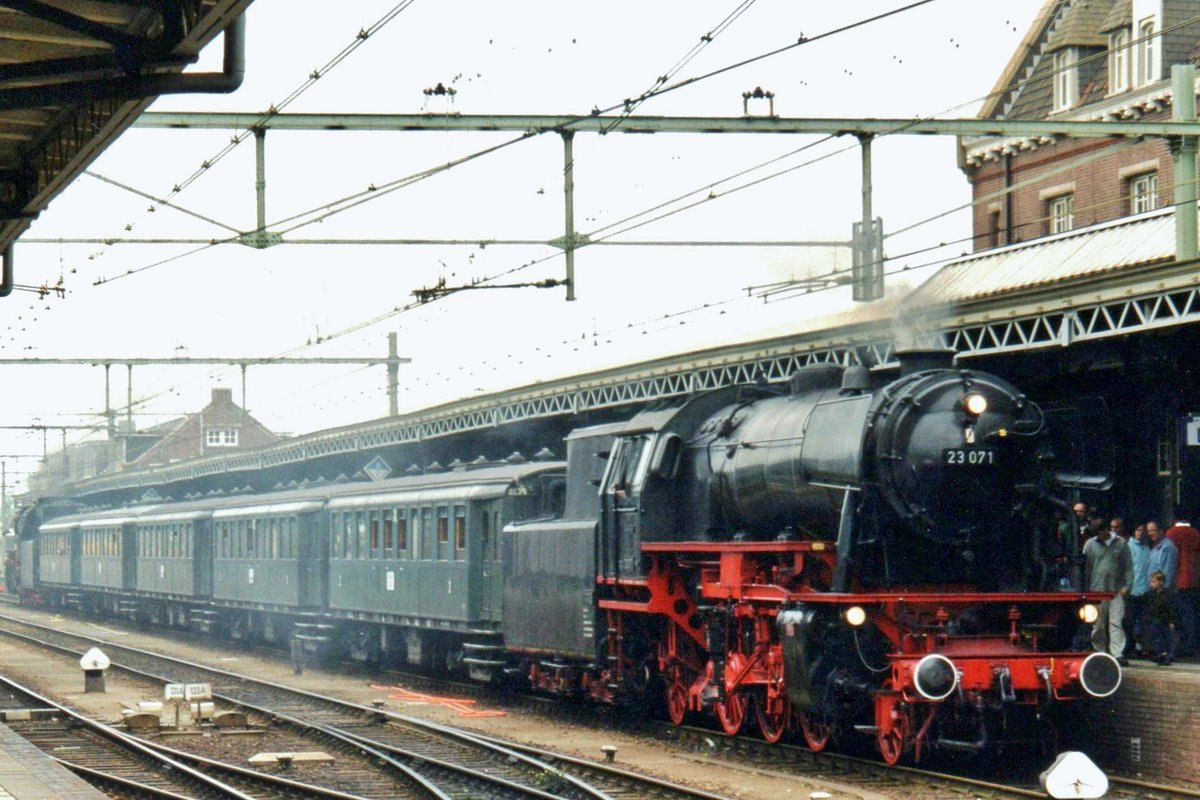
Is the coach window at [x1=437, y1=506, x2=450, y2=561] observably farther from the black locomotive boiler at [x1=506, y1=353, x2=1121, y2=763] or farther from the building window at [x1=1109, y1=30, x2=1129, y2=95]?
the building window at [x1=1109, y1=30, x2=1129, y2=95]

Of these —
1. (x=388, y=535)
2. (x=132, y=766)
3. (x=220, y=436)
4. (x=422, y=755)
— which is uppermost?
(x=220, y=436)

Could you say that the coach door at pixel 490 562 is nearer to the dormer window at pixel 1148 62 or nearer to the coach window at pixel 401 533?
the coach window at pixel 401 533

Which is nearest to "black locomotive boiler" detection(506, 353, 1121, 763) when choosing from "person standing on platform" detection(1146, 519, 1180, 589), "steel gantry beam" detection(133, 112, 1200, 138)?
"steel gantry beam" detection(133, 112, 1200, 138)

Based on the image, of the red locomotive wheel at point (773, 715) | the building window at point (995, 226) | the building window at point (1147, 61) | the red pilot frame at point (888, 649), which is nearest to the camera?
the red pilot frame at point (888, 649)

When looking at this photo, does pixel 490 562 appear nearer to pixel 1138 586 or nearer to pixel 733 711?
pixel 733 711

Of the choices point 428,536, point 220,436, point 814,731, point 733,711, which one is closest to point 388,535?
point 428,536

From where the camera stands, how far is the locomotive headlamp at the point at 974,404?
551 inches

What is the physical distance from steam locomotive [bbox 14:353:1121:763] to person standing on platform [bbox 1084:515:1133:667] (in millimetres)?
1661

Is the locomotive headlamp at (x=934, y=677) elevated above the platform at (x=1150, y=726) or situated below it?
above

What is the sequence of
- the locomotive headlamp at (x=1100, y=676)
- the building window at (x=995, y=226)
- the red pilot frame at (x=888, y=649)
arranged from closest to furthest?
the locomotive headlamp at (x=1100, y=676) → the red pilot frame at (x=888, y=649) → the building window at (x=995, y=226)

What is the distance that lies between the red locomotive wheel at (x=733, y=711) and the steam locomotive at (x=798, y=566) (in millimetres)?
26

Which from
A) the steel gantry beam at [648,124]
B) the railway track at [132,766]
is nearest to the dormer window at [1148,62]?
the steel gantry beam at [648,124]

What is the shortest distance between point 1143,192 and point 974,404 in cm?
2063

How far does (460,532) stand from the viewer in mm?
23219
